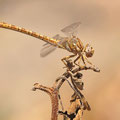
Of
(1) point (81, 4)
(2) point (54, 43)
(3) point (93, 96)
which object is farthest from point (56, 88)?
(1) point (81, 4)

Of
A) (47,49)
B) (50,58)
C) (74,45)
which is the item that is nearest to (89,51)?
(74,45)

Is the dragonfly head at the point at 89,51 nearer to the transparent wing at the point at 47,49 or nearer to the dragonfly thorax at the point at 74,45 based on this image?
the dragonfly thorax at the point at 74,45

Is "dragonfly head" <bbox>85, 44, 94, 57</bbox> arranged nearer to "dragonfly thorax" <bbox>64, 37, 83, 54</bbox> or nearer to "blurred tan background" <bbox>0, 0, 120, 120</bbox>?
"dragonfly thorax" <bbox>64, 37, 83, 54</bbox>

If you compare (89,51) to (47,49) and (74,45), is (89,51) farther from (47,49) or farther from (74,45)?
(47,49)

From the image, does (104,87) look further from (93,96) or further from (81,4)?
(81,4)

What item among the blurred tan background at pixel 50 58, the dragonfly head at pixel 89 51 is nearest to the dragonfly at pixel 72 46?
the dragonfly head at pixel 89 51

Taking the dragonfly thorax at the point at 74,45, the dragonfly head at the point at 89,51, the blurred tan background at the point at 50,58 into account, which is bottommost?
the dragonfly head at the point at 89,51

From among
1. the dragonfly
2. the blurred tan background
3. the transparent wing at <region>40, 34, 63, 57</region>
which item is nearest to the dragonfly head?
the dragonfly

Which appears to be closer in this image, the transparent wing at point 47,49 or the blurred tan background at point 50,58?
the transparent wing at point 47,49
